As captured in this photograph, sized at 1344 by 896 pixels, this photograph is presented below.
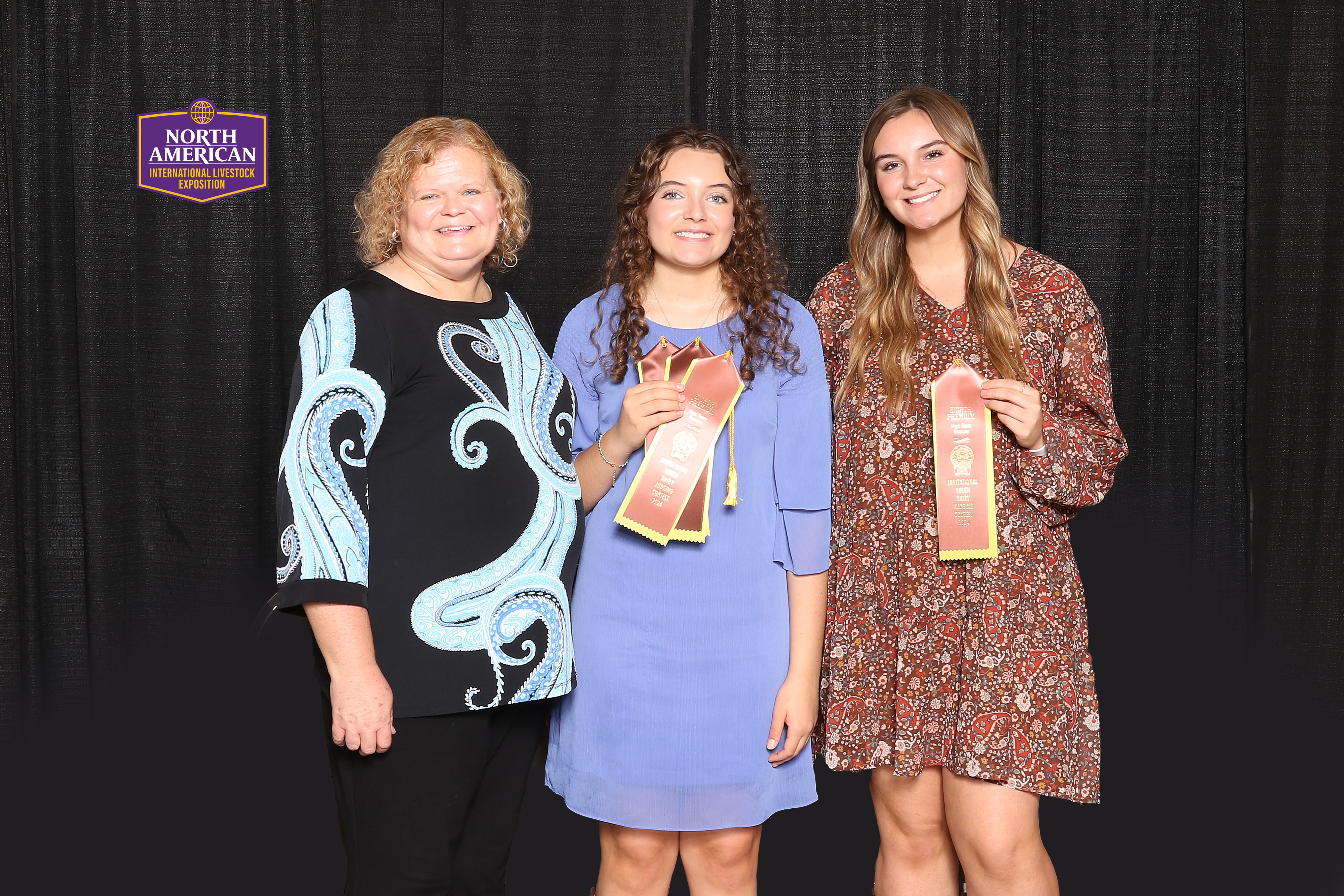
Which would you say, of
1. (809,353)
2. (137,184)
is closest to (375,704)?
(809,353)

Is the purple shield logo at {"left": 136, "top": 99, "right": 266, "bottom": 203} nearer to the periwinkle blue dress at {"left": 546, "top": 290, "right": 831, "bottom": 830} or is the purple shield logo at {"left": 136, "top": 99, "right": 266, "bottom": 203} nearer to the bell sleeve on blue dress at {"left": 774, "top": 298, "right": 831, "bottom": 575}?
the periwinkle blue dress at {"left": 546, "top": 290, "right": 831, "bottom": 830}

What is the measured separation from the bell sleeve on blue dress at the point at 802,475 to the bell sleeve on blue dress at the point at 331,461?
0.58m

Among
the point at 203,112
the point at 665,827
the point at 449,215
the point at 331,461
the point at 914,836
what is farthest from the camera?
the point at 203,112

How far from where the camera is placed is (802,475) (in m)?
1.50

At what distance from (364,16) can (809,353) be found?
3.98 ft

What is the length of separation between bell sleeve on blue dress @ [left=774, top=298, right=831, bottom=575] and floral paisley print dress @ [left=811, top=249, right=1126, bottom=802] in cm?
7

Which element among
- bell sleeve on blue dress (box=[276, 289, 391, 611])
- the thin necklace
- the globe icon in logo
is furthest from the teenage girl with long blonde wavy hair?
the globe icon in logo

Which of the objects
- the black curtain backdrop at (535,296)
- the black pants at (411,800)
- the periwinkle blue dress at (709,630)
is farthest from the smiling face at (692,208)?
the black pants at (411,800)

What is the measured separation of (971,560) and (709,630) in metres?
0.41

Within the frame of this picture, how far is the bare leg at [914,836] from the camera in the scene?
64.1 inches

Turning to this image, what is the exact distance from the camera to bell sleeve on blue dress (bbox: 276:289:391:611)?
1233 mm

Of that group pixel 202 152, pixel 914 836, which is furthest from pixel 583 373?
pixel 202 152

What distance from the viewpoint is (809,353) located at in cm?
154

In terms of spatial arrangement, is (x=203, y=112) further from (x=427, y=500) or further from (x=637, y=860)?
(x=637, y=860)
